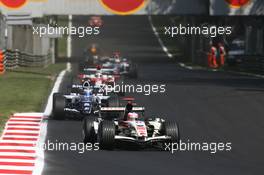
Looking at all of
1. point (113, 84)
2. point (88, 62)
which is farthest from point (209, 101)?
point (88, 62)

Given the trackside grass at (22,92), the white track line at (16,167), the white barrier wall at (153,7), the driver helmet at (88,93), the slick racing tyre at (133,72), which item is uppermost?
the white barrier wall at (153,7)

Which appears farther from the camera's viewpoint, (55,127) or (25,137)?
(55,127)

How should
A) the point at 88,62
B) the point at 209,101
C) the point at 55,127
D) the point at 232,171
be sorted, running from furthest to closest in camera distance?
the point at 88,62
the point at 209,101
the point at 55,127
the point at 232,171

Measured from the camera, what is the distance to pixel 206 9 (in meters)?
56.2

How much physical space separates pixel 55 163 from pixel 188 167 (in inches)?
83.3

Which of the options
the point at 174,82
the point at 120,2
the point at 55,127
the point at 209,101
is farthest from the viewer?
the point at 120,2

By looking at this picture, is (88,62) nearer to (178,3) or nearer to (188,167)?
(178,3)

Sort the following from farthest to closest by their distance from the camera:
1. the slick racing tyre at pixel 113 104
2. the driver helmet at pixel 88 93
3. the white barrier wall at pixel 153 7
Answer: the white barrier wall at pixel 153 7 → the driver helmet at pixel 88 93 → the slick racing tyre at pixel 113 104

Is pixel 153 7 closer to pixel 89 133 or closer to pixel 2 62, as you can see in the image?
pixel 2 62

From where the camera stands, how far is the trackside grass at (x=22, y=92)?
24141 mm

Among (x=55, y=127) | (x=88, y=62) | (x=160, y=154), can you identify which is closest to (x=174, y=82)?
(x=88, y=62)

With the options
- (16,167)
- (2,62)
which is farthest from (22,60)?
(16,167)

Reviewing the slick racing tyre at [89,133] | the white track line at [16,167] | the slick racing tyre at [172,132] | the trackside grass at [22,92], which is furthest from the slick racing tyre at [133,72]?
the white track line at [16,167]

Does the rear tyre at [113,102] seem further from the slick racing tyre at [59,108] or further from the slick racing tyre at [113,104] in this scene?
the slick racing tyre at [59,108]
